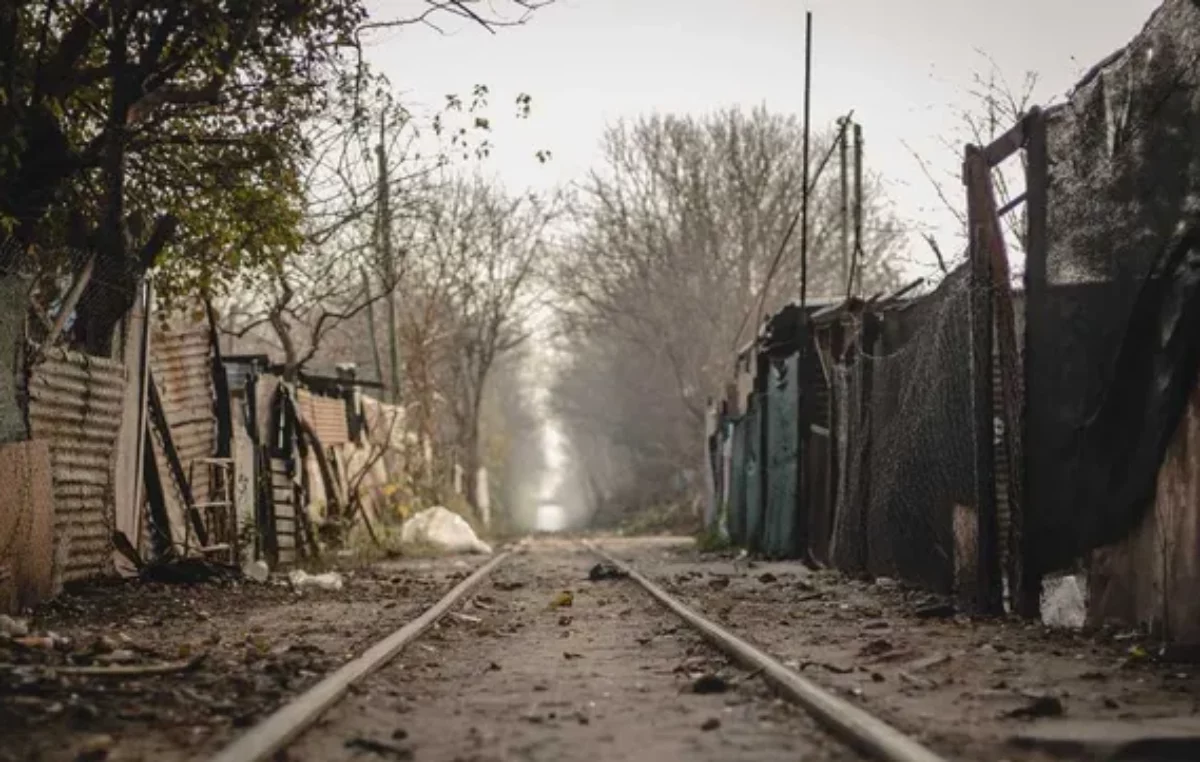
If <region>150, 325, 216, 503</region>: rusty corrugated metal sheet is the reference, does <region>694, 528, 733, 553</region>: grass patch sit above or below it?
below

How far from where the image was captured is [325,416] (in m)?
21.0

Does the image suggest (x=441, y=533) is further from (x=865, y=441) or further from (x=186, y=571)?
(x=865, y=441)

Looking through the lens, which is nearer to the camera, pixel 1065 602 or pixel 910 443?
pixel 1065 602

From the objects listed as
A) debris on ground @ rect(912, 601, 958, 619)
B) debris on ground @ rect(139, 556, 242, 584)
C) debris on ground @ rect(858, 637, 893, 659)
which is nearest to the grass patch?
debris on ground @ rect(139, 556, 242, 584)

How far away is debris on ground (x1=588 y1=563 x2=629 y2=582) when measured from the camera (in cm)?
1600

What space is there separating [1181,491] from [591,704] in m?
3.07

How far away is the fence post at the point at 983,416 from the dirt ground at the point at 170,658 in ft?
12.9

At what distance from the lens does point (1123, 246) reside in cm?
729

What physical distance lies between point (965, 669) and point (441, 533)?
1841 centimetres

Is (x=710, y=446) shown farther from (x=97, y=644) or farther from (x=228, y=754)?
(x=228, y=754)

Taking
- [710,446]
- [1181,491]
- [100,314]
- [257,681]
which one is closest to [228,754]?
[257,681]

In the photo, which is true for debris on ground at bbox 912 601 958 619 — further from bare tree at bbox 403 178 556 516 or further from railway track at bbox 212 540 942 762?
bare tree at bbox 403 178 556 516

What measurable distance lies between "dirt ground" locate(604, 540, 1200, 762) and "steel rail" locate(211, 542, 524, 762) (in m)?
2.08

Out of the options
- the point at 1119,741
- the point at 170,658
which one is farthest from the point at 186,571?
the point at 1119,741
